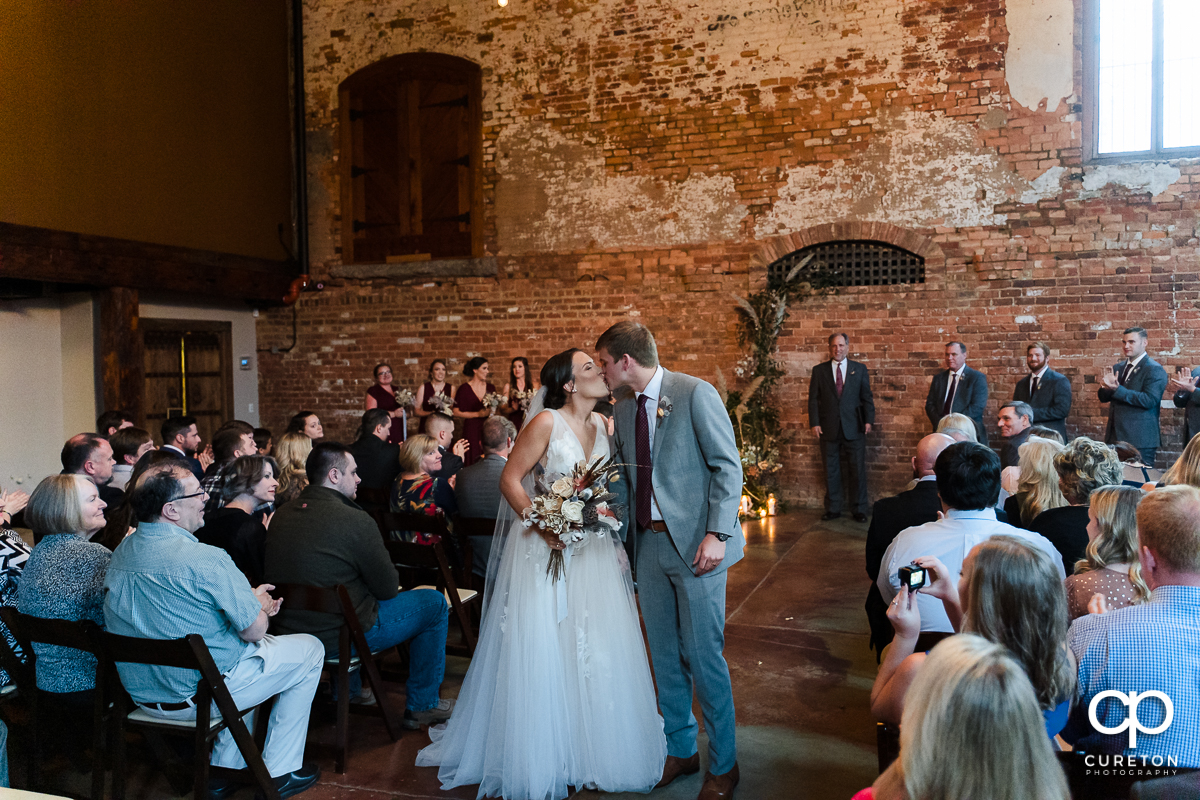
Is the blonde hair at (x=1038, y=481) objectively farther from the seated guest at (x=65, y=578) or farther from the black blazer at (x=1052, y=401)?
the black blazer at (x=1052, y=401)

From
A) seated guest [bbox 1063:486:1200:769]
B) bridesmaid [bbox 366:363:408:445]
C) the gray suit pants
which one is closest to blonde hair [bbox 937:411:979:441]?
the gray suit pants

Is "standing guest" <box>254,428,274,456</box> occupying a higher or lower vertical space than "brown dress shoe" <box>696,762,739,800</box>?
higher

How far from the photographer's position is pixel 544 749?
3.19 m

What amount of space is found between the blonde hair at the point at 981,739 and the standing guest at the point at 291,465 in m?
4.04

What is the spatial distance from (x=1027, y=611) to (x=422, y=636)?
2.85 metres

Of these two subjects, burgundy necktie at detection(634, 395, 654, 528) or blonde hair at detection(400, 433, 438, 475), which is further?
blonde hair at detection(400, 433, 438, 475)

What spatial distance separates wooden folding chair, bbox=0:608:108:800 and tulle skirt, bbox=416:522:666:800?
1.17 meters

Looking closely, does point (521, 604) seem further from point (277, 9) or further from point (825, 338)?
point (277, 9)

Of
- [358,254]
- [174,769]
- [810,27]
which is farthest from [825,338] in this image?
[174,769]

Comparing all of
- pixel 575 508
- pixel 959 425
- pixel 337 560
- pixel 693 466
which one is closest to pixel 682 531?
pixel 693 466

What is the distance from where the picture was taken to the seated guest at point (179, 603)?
9.68 ft

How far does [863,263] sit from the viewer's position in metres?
8.78

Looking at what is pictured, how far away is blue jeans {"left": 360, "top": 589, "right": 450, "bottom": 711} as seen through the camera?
3.90m

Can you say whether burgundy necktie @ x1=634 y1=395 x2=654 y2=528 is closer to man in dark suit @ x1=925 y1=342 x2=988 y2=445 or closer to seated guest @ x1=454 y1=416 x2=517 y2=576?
seated guest @ x1=454 y1=416 x2=517 y2=576
